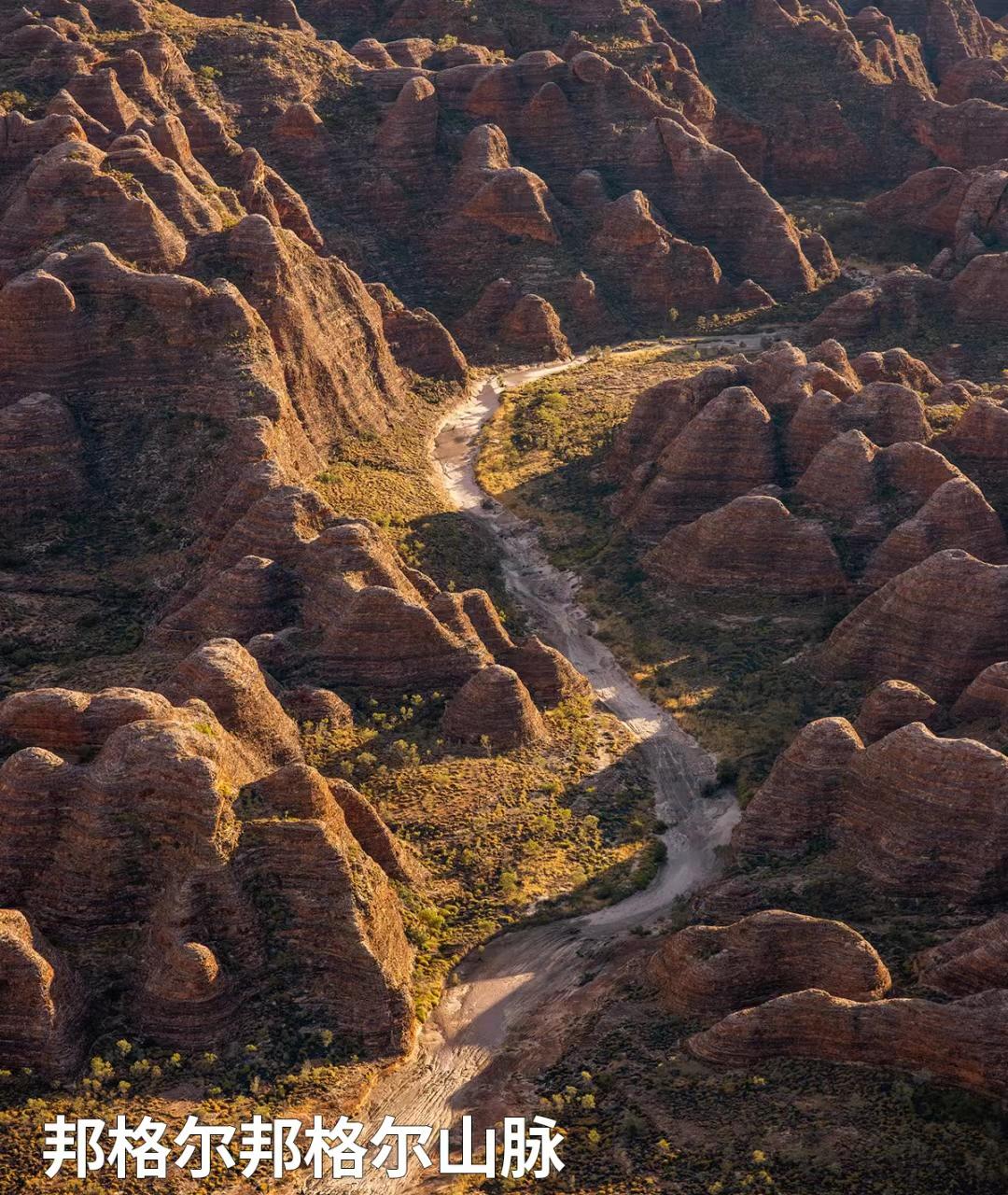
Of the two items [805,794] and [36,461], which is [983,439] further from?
[36,461]

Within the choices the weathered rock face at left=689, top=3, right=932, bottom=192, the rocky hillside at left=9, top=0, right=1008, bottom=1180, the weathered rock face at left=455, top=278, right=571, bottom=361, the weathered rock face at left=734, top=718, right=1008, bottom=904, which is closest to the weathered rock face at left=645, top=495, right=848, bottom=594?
the rocky hillside at left=9, top=0, right=1008, bottom=1180

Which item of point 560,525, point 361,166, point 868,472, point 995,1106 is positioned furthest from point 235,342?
point 995,1106

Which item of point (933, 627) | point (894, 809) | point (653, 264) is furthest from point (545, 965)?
point (653, 264)

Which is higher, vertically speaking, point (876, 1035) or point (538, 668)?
point (876, 1035)

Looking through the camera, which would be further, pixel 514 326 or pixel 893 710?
pixel 514 326

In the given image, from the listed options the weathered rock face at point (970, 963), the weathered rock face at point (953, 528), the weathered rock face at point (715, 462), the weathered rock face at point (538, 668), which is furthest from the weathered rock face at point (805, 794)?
the weathered rock face at point (715, 462)

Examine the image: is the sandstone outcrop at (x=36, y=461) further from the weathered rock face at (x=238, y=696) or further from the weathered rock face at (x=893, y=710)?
the weathered rock face at (x=893, y=710)

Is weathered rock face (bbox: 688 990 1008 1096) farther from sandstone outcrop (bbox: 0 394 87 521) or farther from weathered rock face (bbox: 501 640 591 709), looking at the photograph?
sandstone outcrop (bbox: 0 394 87 521)
